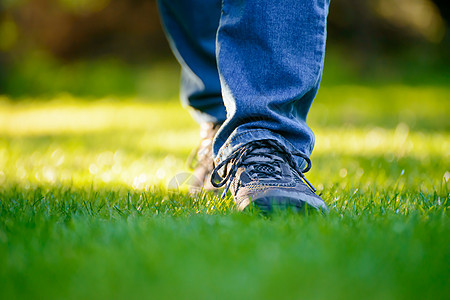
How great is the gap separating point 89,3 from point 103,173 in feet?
26.7

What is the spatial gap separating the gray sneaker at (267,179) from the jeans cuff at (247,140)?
0.02 m

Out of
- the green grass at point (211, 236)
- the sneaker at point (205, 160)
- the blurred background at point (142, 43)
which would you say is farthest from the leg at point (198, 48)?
the blurred background at point (142, 43)

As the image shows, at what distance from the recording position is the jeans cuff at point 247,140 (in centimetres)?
140

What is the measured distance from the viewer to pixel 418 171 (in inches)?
81.0

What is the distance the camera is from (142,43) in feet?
30.3

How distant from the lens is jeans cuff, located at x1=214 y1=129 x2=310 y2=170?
1.40m

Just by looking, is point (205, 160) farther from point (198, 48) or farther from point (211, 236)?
point (211, 236)

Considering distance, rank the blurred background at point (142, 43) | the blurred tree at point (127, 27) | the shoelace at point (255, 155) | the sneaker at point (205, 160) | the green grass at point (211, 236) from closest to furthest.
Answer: the green grass at point (211, 236), the shoelace at point (255, 155), the sneaker at point (205, 160), the blurred background at point (142, 43), the blurred tree at point (127, 27)

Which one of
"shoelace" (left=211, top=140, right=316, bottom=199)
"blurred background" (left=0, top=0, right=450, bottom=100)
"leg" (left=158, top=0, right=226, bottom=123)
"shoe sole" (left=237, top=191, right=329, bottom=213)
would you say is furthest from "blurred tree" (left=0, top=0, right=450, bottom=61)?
"shoe sole" (left=237, top=191, right=329, bottom=213)

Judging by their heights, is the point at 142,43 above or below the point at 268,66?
below

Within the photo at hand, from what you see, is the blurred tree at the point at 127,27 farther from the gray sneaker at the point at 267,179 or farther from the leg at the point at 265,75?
the gray sneaker at the point at 267,179

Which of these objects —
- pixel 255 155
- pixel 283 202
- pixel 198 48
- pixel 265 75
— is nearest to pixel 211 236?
pixel 283 202

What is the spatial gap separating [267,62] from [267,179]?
0.37 metres

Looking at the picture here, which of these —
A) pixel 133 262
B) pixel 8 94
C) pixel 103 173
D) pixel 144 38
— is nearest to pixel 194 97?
pixel 103 173
